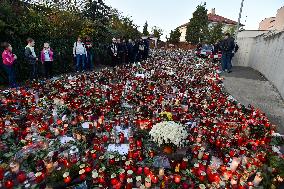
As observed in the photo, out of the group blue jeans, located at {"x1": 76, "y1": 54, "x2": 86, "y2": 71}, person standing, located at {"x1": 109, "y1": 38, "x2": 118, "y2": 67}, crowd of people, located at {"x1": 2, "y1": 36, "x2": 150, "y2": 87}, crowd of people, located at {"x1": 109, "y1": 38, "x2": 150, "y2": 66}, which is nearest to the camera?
crowd of people, located at {"x1": 2, "y1": 36, "x2": 150, "y2": 87}

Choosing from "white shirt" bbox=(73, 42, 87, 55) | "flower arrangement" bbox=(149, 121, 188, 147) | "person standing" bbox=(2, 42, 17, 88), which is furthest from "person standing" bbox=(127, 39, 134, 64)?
"flower arrangement" bbox=(149, 121, 188, 147)

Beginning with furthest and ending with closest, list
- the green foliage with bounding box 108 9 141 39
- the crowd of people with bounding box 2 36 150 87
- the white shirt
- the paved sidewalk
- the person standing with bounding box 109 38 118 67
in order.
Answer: the green foliage with bounding box 108 9 141 39
the person standing with bounding box 109 38 118 67
the white shirt
the crowd of people with bounding box 2 36 150 87
the paved sidewalk

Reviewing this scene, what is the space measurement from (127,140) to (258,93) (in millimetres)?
7201

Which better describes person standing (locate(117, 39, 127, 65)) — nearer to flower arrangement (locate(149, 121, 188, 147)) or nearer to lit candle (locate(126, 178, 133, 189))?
flower arrangement (locate(149, 121, 188, 147))

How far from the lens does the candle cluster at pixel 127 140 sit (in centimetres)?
484

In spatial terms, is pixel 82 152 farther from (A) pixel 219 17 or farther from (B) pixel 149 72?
(A) pixel 219 17

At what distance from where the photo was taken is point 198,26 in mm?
56000

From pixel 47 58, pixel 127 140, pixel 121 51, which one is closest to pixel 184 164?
pixel 127 140

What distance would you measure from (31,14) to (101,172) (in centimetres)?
1154

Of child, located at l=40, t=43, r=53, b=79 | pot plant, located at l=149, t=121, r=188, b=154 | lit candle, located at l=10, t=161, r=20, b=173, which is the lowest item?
lit candle, located at l=10, t=161, r=20, b=173

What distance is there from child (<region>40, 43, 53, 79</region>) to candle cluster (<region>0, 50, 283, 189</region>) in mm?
2343

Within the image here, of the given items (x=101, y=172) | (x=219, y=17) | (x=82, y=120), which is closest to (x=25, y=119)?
(x=82, y=120)

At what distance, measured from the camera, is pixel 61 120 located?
722 centimetres

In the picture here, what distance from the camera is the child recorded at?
39.3 ft
